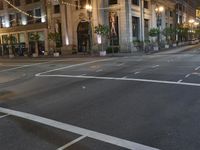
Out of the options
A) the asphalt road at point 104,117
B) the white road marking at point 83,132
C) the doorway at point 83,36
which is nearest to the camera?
the white road marking at point 83,132

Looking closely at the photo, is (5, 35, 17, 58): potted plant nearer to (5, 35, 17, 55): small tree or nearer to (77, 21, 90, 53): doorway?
(5, 35, 17, 55): small tree

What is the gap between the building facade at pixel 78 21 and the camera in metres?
52.9

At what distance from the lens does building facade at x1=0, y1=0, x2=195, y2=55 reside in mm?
52875

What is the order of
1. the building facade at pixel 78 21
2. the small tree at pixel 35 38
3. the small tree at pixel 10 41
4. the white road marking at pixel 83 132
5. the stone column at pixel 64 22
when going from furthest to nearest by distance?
the small tree at pixel 10 41
the small tree at pixel 35 38
the stone column at pixel 64 22
the building facade at pixel 78 21
the white road marking at pixel 83 132

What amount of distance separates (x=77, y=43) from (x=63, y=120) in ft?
165

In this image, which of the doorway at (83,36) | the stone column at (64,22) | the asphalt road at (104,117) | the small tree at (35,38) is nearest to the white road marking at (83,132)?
the asphalt road at (104,117)

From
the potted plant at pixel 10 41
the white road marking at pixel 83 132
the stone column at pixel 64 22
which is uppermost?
the stone column at pixel 64 22

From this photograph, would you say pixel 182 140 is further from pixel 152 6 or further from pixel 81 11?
pixel 152 6

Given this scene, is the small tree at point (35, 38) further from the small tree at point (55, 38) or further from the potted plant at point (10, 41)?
the potted plant at point (10, 41)

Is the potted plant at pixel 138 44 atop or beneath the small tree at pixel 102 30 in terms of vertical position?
beneath

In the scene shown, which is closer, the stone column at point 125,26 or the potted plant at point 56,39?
the stone column at point 125,26

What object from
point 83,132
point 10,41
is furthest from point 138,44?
point 83,132

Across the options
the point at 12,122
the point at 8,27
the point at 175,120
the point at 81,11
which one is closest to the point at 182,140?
the point at 175,120

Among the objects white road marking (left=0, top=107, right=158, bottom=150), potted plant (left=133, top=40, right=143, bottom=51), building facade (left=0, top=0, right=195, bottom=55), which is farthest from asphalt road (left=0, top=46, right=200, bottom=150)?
potted plant (left=133, top=40, right=143, bottom=51)
